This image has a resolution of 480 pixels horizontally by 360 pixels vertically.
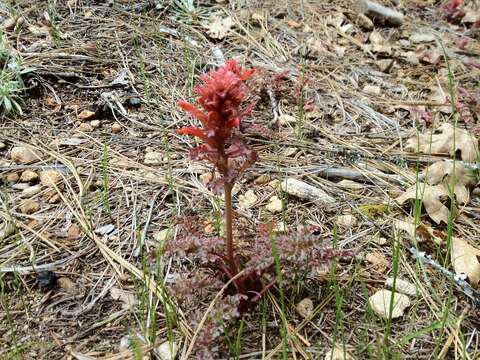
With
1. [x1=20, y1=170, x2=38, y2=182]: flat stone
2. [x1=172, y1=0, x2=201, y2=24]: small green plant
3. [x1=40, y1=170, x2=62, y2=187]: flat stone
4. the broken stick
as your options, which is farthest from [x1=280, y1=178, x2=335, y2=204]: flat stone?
the broken stick

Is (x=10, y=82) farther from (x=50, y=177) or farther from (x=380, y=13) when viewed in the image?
(x=380, y=13)

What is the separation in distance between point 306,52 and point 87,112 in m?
1.50

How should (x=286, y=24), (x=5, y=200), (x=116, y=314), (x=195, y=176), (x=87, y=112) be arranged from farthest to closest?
(x=286, y=24)
(x=87, y=112)
(x=195, y=176)
(x=5, y=200)
(x=116, y=314)

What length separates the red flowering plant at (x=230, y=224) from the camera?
1.54 meters

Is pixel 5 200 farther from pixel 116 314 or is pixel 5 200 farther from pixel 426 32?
pixel 426 32

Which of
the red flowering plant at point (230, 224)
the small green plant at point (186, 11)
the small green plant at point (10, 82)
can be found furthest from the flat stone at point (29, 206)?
the small green plant at point (186, 11)

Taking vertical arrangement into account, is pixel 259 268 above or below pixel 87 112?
above

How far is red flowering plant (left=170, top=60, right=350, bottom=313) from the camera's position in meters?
1.54

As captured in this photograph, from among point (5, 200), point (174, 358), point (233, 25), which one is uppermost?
point (233, 25)

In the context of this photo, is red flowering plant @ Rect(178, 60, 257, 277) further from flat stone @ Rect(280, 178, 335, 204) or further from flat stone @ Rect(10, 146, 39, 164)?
flat stone @ Rect(10, 146, 39, 164)

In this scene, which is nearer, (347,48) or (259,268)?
(259,268)

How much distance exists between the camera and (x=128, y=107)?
281 cm

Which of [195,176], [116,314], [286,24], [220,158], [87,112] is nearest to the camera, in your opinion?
[220,158]

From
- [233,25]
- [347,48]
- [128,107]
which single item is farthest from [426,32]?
[128,107]
